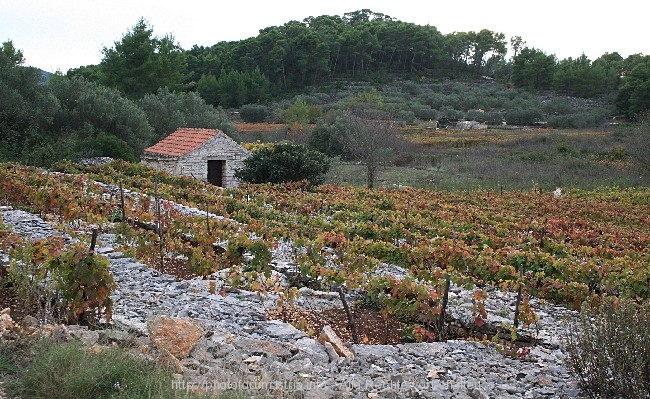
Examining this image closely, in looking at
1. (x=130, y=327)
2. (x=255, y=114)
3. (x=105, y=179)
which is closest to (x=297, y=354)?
(x=130, y=327)

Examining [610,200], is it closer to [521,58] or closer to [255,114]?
[255,114]

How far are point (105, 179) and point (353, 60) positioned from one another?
6200 centimetres

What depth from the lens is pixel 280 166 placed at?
68.2ft

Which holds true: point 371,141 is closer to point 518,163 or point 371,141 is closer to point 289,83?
point 518,163

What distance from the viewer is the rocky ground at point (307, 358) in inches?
169

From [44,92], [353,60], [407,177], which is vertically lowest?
[407,177]

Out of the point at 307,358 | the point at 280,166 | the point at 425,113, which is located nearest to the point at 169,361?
the point at 307,358

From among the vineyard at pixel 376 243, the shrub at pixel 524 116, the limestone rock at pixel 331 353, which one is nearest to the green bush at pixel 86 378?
the limestone rock at pixel 331 353

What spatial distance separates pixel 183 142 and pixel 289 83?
46.3 metres

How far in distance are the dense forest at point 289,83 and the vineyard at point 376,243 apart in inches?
359

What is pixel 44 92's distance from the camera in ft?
82.8

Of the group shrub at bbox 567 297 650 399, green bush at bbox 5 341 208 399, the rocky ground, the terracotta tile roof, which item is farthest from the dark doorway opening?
shrub at bbox 567 297 650 399

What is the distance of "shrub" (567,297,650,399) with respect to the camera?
14.0 feet

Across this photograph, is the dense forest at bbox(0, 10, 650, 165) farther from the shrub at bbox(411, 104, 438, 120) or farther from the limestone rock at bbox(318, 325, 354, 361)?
the limestone rock at bbox(318, 325, 354, 361)
